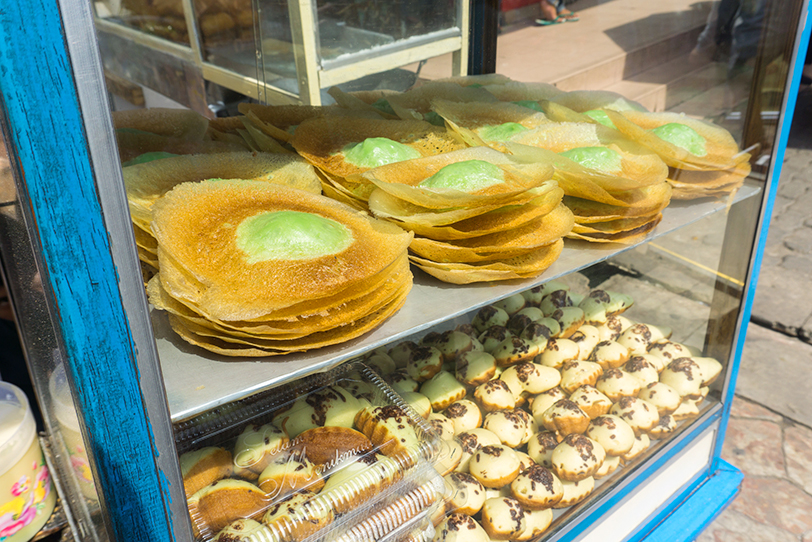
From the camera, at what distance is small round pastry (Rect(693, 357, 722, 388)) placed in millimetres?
1791

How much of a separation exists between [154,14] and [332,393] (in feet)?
2.80

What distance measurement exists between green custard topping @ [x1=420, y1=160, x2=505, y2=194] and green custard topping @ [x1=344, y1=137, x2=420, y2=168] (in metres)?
0.12

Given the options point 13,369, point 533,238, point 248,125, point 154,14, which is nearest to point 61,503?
point 13,369

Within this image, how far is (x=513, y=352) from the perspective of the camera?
162 centimetres

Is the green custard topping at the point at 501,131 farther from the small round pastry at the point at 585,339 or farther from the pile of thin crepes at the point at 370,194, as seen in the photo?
the small round pastry at the point at 585,339

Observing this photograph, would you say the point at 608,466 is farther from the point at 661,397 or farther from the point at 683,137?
the point at 683,137

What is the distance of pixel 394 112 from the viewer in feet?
4.66

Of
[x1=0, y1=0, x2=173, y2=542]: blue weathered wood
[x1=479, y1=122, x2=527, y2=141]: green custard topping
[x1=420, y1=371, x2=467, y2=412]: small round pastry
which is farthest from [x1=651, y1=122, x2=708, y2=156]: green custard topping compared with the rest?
[x1=0, y1=0, x2=173, y2=542]: blue weathered wood

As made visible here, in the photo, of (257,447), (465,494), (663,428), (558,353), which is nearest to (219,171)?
(257,447)

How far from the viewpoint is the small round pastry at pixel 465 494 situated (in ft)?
4.09

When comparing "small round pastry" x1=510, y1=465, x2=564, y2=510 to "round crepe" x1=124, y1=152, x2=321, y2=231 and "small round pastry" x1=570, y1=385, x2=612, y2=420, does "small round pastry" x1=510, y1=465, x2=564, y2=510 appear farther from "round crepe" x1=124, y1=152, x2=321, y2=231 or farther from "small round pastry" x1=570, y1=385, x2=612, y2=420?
"round crepe" x1=124, y1=152, x2=321, y2=231

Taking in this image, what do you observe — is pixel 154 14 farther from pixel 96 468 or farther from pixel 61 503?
pixel 61 503

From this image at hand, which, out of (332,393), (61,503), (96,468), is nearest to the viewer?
(96,468)

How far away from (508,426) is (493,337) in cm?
34
